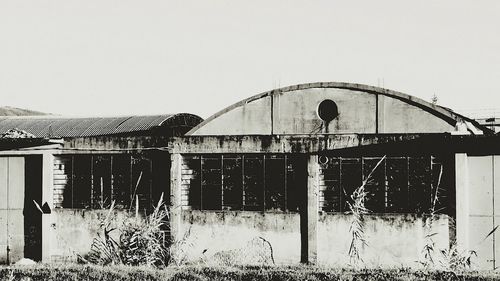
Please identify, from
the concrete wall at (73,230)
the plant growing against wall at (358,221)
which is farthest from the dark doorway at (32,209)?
the plant growing against wall at (358,221)

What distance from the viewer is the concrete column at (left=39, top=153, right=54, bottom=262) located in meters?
18.4

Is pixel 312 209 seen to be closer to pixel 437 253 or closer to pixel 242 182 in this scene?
pixel 242 182

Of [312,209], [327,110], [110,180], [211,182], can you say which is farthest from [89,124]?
[312,209]

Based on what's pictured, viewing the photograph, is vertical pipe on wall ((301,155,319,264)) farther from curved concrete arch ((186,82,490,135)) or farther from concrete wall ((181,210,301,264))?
curved concrete arch ((186,82,490,135))

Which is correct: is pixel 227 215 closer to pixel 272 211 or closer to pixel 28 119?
pixel 272 211

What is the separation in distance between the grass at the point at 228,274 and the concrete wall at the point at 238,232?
2453 millimetres

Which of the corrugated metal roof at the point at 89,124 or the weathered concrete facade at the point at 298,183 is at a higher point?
the corrugated metal roof at the point at 89,124

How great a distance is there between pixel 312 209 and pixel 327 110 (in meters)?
4.29

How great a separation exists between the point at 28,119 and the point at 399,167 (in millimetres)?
16819

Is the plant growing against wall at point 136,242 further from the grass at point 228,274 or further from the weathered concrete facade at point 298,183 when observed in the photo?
the grass at point 228,274

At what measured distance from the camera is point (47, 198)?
18484mm

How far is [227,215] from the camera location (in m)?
17.3

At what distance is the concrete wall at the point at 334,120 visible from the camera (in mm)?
19500

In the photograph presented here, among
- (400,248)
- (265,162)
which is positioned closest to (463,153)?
(400,248)
